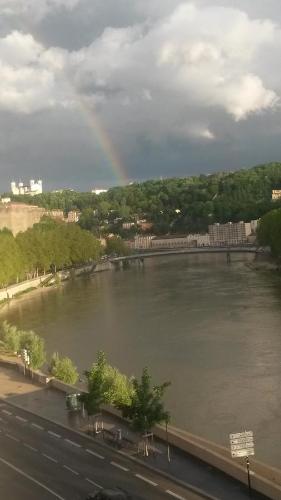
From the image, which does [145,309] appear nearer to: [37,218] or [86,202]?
[37,218]

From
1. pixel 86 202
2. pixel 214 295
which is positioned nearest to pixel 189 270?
pixel 214 295

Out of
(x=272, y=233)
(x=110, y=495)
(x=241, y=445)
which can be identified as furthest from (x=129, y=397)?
(x=272, y=233)

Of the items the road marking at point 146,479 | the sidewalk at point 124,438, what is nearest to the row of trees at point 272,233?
the sidewalk at point 124,438

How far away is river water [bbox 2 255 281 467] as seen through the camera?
1088 centimetres

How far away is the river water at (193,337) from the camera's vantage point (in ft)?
35.7

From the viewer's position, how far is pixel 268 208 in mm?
73312

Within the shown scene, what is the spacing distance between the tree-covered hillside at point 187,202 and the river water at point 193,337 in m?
Answer: 42.3

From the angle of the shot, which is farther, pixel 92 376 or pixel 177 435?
pixel 92 376

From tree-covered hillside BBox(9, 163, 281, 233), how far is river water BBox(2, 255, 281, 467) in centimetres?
4225

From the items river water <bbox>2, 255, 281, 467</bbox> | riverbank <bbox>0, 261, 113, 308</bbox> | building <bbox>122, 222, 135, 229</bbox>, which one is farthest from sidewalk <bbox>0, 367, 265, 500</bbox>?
building <bbox>122, 222, 135, 229</bbox>

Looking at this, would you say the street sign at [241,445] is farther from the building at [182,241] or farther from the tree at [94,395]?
the building at [182,241]

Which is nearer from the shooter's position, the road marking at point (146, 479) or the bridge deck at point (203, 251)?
the road marking at point (146, 479)

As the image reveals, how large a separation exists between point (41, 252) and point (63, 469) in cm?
3192

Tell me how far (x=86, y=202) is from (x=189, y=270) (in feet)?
189
